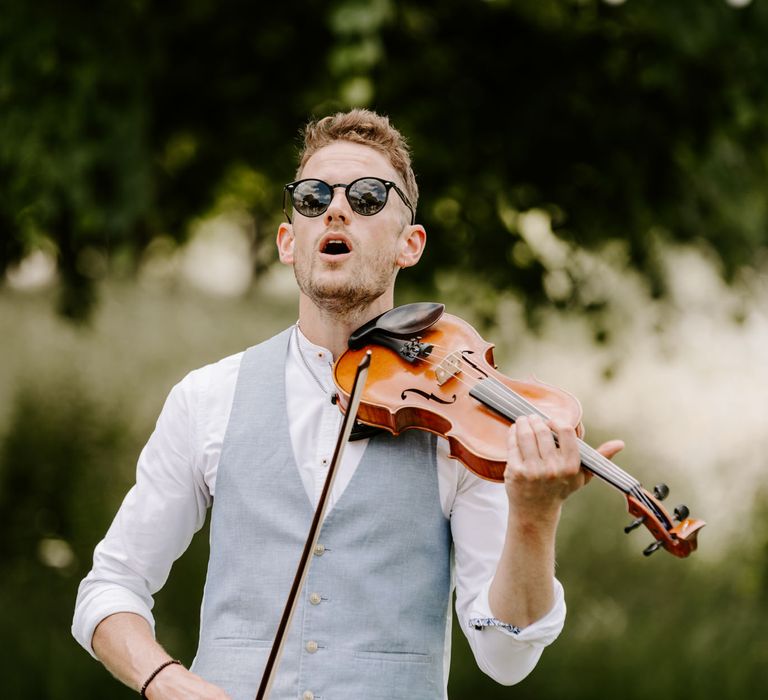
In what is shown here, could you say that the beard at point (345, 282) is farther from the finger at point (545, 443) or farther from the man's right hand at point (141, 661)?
the man's right hand at point (141, 661)

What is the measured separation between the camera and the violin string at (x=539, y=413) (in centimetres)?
182

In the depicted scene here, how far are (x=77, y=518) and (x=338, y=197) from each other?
172 inches

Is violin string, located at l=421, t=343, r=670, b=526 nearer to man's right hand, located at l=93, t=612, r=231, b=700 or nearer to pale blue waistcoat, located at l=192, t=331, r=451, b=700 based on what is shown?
pale blue waistcoat, located at l=192, t=331, r=451, b=700

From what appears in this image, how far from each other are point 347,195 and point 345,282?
0.18 meters

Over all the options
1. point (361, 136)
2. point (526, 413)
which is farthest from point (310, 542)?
point (361, 136)

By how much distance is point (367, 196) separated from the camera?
7.23 ft

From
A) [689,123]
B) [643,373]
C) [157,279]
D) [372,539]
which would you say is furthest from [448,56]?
[157,279]

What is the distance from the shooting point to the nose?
2.17m

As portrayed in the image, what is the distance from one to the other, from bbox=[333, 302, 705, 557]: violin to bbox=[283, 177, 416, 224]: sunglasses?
219 mm

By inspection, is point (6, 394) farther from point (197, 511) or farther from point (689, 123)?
point (197, 511)

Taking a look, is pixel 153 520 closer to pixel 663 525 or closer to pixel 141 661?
pixel 141 661

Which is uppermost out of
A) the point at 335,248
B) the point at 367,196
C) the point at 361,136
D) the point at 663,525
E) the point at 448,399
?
the point at 361,136

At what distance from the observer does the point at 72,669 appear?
5.06 m

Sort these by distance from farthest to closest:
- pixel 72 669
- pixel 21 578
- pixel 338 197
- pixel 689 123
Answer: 1. pixel 21 578
2. pixel 72 669
3. pixel 689 123
4. pixel 338 197
